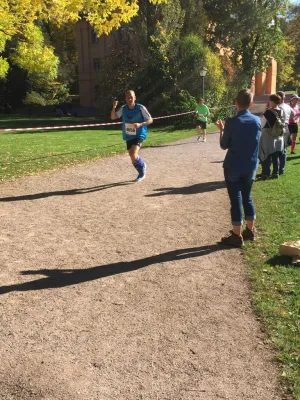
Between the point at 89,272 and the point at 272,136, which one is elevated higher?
the point at 272,136

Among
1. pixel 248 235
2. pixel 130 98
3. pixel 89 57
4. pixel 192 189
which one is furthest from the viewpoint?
pixel 89 57

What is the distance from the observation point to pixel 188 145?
16578mm

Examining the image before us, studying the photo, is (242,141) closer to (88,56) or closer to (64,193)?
(64,193)

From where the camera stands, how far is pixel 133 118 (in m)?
8.98

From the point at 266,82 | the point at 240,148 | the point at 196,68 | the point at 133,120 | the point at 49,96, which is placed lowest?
the point at 240,148

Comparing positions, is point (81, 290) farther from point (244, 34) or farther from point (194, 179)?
point (244, 34)

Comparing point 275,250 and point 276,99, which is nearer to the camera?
point 275,250

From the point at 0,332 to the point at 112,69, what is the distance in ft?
96.2

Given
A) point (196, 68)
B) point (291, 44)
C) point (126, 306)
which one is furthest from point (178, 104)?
point (291, 44)

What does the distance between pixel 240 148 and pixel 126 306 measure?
2.40 m

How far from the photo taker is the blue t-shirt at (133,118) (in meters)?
8.93

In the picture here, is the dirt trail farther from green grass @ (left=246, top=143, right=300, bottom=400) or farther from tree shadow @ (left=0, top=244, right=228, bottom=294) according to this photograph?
green grass @ (left=246, top=143, right=300, bottom=400)

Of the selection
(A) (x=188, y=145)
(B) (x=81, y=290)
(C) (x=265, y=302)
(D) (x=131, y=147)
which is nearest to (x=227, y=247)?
Answer: (C) (x=265, y=302)

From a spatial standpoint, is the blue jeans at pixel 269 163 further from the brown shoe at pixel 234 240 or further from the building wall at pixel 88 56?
the building wall at pixel 88 56
